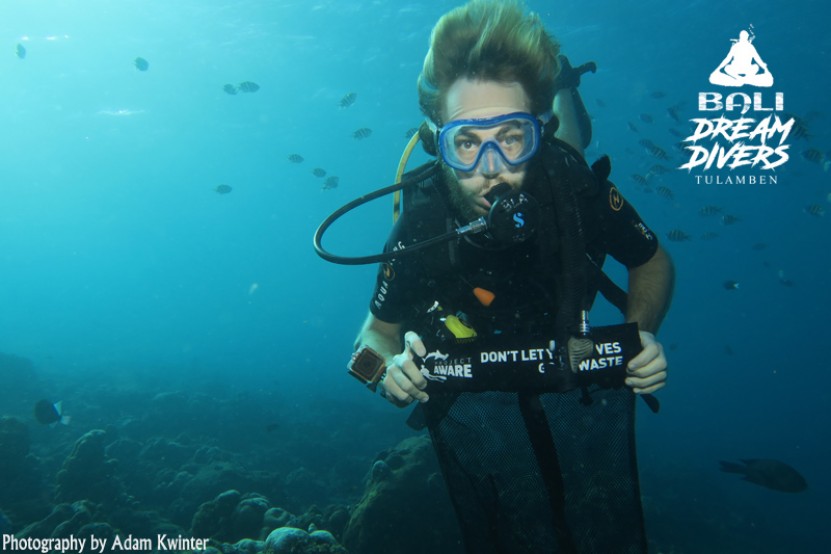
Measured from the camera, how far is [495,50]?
9.48 feet

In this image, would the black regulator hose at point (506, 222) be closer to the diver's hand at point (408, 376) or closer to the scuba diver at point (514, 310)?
the scuba diver at point (514, 310)

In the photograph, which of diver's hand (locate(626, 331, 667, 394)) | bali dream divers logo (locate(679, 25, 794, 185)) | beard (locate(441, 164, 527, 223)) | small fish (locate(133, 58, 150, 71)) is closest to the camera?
diver's hand (locate(626, 331, 667, 394))

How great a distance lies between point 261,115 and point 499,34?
4205 centimetres

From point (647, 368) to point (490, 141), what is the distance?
1661mm

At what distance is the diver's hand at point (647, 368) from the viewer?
1956 millimetres

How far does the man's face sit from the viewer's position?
112 inches

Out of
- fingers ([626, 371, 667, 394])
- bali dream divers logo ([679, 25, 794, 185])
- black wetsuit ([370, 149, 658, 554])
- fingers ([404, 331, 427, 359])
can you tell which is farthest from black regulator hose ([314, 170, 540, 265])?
bali dream divers logo ([679, 25, 794, 185])

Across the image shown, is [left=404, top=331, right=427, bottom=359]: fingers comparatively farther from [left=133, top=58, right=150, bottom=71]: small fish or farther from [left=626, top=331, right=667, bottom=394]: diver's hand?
[left=133, top=58, right=150, bottom=71]: small fish

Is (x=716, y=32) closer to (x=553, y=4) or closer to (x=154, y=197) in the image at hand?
(x=553, y=4)

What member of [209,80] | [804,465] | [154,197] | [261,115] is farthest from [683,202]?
[154,197]

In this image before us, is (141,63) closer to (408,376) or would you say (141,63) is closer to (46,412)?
(46,412)

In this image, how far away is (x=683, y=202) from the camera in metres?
59.8

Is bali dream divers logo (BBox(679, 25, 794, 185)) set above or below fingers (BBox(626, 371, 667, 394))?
above

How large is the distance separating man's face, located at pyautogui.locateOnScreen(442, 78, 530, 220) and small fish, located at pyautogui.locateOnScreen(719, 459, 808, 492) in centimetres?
750
